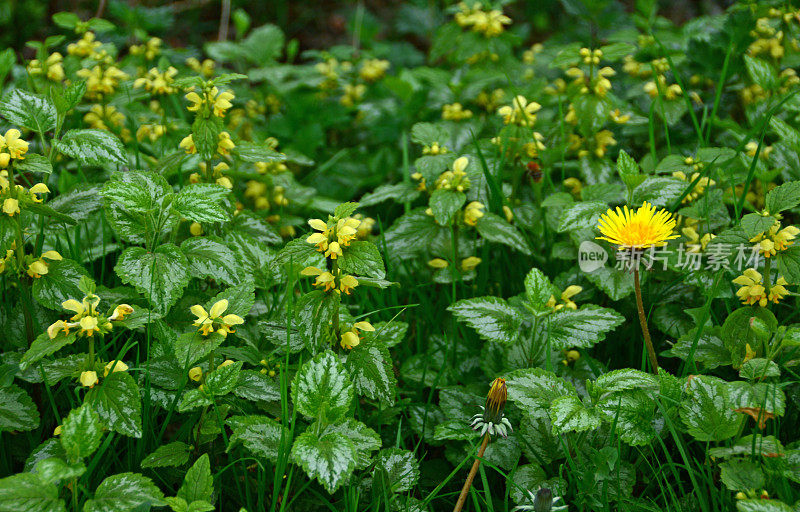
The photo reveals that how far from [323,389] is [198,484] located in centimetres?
31

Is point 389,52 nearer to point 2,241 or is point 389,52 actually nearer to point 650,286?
point 650,286

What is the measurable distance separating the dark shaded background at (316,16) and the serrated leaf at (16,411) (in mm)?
3208

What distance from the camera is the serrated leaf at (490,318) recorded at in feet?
5.60

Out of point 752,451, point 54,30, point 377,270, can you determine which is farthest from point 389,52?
point 752,451

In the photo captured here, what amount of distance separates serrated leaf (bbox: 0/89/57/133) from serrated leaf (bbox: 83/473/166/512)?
35.8 inches

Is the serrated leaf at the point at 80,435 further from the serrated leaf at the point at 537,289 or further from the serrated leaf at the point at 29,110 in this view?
the serrated leaf at the point at 537,289

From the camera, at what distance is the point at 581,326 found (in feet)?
5.65

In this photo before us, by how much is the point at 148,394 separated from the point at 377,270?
0.58 m

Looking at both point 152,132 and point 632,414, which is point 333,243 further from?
point 152,132

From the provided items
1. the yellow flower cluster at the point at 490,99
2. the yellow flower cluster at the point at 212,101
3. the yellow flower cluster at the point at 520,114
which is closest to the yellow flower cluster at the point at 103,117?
the yellow flower cluster at the point at 212,101

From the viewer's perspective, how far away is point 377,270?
148cm

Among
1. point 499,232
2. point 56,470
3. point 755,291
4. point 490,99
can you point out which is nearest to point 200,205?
point 56,470

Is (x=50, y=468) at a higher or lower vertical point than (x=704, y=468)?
higher

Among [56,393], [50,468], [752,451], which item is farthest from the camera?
[56,393]
